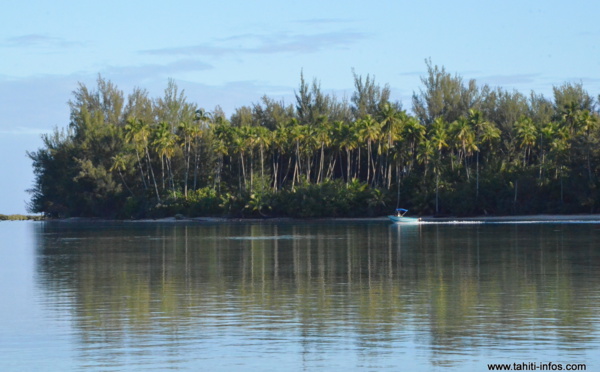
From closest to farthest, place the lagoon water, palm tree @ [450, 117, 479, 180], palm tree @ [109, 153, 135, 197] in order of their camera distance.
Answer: the lagoon water
palm tree @ [450, 117, 479, 180]
palm tree @ [109, 153, 135, 197]

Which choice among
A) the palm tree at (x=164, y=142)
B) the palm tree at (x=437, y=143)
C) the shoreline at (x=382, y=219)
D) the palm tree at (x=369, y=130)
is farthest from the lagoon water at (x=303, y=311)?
the palm tree at (x=164, y=142)

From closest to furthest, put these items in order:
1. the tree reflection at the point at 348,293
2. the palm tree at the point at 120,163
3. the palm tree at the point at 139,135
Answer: the tree reflection at the point at 348,293, the palm tree at the point at 139,135, the palm tree at the point at 120,163

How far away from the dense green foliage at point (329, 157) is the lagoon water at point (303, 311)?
5379 cm

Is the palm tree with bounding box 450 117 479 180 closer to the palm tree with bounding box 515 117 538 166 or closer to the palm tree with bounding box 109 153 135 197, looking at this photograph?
the palm tree with bounding box 515 117 538 166

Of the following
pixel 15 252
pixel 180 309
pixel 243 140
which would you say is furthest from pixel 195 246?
pixel 243 140

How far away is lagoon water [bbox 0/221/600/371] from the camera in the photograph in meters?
17.9

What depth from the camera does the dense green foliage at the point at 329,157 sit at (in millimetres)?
102125

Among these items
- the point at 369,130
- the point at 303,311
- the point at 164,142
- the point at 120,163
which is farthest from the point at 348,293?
the point at 120,163

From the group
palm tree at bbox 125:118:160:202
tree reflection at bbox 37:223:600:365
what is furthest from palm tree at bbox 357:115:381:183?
tree reflection at bbox 37:223:600:365

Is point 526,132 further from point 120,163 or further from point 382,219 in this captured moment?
point 120,163

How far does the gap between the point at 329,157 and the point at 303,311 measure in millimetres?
95605

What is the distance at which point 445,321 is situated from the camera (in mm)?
22312

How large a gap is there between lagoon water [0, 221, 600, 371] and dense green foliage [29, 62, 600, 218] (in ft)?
176

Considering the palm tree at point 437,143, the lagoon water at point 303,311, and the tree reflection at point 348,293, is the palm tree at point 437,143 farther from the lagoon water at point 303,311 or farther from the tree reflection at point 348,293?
the lagoon water at point 303,311
